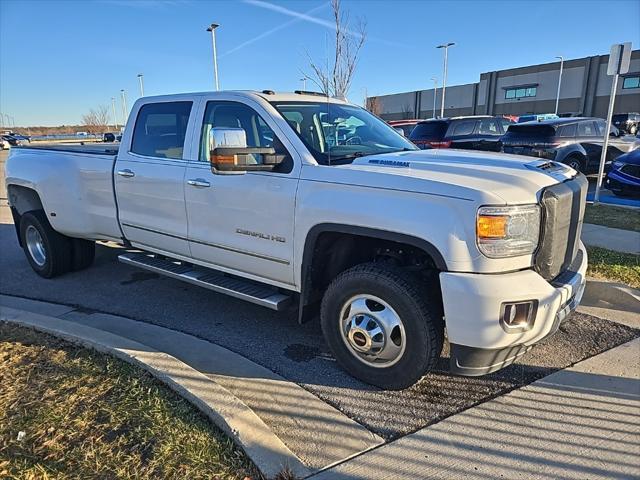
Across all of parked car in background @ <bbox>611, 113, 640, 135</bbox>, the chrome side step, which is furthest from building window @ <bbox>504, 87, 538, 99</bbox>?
the chrome side step

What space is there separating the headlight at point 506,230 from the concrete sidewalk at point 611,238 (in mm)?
4168

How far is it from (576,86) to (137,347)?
55590 mm

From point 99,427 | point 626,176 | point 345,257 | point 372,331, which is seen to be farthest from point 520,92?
point 99,427

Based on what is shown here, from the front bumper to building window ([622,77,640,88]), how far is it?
50815 millimetres

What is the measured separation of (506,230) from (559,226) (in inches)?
21.7

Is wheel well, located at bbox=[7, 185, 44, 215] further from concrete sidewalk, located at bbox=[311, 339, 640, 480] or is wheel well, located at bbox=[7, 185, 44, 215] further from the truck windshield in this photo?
concrete sidewalk, located at bbox=[311, 339, 640, 480]

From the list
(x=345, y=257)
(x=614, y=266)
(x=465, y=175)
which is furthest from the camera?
(x=614, y=266)

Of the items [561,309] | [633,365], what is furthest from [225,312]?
[633,365]

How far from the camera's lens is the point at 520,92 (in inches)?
2149

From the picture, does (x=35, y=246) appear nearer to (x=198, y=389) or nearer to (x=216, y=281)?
(x=216, y=281)

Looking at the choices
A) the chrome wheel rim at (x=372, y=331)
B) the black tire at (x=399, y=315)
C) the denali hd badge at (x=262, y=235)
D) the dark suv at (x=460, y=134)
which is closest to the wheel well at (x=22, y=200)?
the denali hd badge at (x=262, y=235)

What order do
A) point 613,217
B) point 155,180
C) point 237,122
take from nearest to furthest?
point 237,122
point 155,180
point 613,217

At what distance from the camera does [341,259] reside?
3516 millimetres

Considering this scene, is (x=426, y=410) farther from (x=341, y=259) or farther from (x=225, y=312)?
(x=225, y=312)
